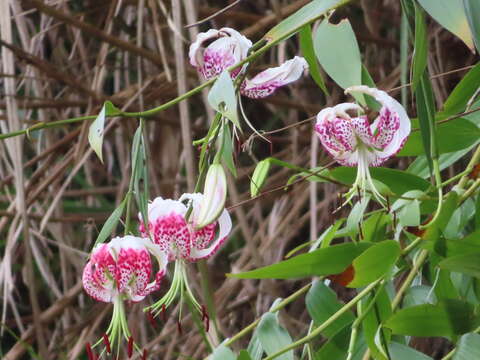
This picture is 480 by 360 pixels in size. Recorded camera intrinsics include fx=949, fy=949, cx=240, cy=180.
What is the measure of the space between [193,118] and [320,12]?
1.13 m

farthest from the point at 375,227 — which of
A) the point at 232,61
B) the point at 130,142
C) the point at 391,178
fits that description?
Answer: the point at 130,142

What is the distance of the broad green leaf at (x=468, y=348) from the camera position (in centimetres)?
61

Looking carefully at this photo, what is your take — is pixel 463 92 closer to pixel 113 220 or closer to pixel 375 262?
pixel 375 262

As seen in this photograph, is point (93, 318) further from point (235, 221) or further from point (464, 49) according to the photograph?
point (464, 49)

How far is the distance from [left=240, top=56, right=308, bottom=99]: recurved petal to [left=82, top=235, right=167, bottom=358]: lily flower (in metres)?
0.15

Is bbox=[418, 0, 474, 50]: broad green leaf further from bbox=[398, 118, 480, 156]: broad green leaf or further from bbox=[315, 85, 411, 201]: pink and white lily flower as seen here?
bbox=[398, 118, 480, 156]: broad green leaf

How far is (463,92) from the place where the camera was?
748 mm

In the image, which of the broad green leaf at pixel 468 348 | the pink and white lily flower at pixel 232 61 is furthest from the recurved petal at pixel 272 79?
the broad green leaf at pixel 468 348

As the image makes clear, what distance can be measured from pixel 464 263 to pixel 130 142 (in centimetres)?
87

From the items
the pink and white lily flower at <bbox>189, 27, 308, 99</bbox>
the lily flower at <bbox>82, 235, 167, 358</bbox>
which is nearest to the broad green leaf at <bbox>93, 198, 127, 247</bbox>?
the lily flower at <bbox>82, 235, 167, 358</bbox>

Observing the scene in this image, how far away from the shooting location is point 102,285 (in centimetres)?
65

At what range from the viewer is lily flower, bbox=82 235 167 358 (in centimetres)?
61

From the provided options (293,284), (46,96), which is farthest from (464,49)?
(46,96)

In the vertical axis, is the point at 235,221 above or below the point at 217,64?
below
